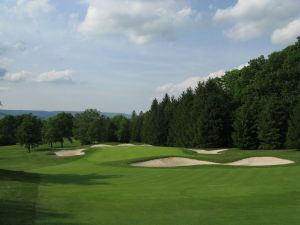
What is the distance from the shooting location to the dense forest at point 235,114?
5538 centimetres

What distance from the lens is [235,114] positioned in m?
64.9

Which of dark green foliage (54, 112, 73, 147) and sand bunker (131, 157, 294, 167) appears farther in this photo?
dark green foliage (54, 112, 73, 147)

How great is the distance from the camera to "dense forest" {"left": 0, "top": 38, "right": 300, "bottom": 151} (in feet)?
182

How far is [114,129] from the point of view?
357ft

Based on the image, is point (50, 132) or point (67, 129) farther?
point (67, 129)

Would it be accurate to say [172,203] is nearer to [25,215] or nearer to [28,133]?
[25,215]

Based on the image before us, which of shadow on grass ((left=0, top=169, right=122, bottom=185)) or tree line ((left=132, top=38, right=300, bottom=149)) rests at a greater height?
tree line ((left=132, top=38, right=300, bottom=149))

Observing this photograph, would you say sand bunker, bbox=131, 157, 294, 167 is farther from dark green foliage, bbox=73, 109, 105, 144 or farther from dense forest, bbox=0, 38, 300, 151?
dark green foliage, bbox=73, 109, 105, 144

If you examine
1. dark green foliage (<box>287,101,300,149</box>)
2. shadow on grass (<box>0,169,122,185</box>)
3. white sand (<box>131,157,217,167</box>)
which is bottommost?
shadow on grass (<box>0,169,122,185</box>)

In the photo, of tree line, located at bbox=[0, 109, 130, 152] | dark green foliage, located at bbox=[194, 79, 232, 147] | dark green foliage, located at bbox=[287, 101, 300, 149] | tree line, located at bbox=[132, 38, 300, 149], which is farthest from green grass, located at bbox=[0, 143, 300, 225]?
tree line, located at bbox=[0, 109, 130, 152]

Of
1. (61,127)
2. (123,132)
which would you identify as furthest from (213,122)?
(61,127)

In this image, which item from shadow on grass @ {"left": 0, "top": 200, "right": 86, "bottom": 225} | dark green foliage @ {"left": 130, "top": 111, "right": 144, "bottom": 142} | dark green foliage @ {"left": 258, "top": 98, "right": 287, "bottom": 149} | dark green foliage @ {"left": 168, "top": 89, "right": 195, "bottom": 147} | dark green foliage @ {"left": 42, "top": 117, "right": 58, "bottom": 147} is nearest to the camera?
shadow on grass @ {"left": 0, "top": 200, "right": 86, "bottom": 225}

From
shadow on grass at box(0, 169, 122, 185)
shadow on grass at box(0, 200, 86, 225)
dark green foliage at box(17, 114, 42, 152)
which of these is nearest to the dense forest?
dark green foliage at box(17, 114, 42, 152)

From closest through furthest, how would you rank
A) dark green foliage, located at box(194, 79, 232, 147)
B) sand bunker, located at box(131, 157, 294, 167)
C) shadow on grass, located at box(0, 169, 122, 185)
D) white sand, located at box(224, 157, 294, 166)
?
shadow on grass, located at box(0, 169, 122, 185), white sand, located at box(224, 157, 294, 166), sand bunker, located at box(131, 157, 294, 167), dark green foliage, located at box(194, 79, 232, 147)
